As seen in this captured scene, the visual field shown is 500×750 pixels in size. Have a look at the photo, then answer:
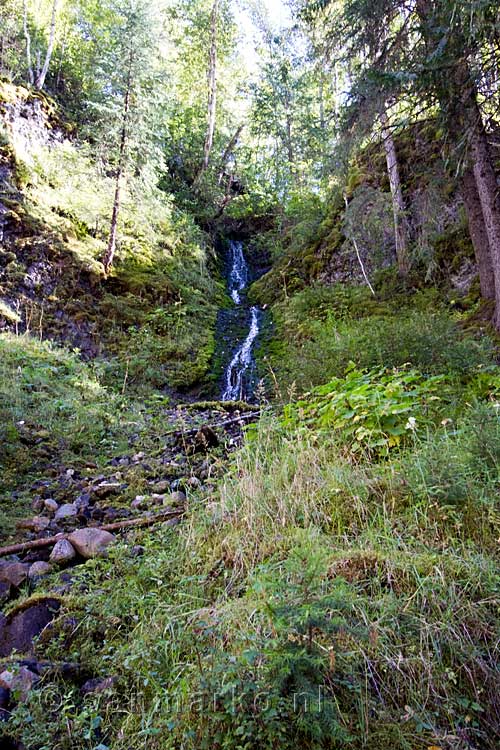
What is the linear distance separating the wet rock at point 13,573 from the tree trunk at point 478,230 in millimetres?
8355

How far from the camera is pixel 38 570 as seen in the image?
9.53ft

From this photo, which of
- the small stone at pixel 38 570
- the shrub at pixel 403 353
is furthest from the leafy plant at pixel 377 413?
the small stone at pixel 38 570

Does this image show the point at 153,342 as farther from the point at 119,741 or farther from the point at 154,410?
the point at 119,741

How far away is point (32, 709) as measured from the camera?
178 cm

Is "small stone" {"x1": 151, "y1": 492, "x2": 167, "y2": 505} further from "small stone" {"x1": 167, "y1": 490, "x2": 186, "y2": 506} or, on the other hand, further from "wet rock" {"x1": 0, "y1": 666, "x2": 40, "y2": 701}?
"wet rock" {"x1": 0, "y1": 666, "x2": 40, "y2": 701}

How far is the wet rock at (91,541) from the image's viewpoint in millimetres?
3105

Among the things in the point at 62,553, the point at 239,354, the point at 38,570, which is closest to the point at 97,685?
the point at 38,570

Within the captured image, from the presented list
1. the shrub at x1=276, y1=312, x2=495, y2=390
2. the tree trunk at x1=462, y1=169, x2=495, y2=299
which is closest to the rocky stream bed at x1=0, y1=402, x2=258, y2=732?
the shrub at x1=276, y1=312, x2=495, y2=390

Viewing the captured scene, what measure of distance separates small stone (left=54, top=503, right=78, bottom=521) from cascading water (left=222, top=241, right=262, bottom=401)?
529cm

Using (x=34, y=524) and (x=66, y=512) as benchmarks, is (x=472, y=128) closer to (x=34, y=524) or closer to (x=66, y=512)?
(x=66, y=512)

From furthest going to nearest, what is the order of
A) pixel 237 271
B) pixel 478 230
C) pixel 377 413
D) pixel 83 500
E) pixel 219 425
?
1. pixel 237 271
2. pixel 478 230
3. pixel 219 425
4. pixel 83 500
5. pixel 377 413

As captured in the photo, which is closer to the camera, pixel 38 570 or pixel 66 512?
pixel 38 570

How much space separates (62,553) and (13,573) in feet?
1.05

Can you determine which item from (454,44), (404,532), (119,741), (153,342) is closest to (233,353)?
(153,342)
